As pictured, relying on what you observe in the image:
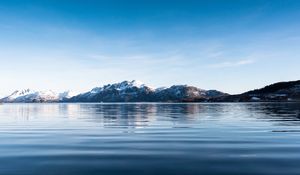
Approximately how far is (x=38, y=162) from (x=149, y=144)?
9476 millimetres

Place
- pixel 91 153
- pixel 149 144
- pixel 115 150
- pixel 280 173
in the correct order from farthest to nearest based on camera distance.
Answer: pixel 149 144 < pixel 115 150 < pixel 91 153 < pixel 280 173

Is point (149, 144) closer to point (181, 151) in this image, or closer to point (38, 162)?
point (181, 151)

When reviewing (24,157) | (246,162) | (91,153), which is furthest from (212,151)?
(24,157)

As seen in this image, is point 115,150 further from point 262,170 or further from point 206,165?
point 262,170

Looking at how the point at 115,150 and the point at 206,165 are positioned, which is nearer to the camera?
the point at 206,165

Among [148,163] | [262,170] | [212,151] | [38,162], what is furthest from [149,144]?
[262,170]

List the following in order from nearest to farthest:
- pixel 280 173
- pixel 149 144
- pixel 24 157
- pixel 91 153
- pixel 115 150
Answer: pixel 280 173 < pixel 24 157 < pixel 91 153 < pixel 115 150 < pixel 149 144

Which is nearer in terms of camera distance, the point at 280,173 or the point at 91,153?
the point at 280,173

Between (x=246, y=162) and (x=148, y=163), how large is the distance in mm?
4841

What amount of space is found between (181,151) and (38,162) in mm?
8539

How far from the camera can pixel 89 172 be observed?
577 inches

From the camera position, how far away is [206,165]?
16297 mm

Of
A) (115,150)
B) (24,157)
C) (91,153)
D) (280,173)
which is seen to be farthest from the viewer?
(115,150)

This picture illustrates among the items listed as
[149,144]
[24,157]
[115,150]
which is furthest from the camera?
[149,144]
